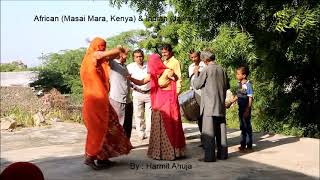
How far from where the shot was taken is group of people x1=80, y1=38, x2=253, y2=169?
5941 mm

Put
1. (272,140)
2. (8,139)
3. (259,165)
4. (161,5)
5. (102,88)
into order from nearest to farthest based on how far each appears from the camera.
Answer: (102,88) → (259,165) → (161,5) → (272,140) → (8,139)

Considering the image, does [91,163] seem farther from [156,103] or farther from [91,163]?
[156,103]

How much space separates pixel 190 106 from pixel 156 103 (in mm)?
815

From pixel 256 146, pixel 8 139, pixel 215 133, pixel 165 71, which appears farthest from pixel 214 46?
pixel 8 139

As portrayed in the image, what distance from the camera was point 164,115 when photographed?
21.8ft

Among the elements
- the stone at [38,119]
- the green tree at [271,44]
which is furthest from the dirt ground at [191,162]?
the stone at [38,119]

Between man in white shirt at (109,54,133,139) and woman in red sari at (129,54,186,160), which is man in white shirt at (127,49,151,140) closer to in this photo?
man in white shirt at (109,54,133,139)

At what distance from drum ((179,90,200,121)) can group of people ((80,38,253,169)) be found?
0.16 m

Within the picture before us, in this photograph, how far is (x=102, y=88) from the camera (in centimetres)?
595

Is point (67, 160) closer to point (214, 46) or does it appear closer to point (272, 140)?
point (214, 46)

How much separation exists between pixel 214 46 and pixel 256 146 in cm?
246

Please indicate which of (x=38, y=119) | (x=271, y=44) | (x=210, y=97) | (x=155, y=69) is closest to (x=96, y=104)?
(x=155, y=69)

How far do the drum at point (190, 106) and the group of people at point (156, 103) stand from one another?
0.54 ft

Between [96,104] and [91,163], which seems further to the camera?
[91,163]
